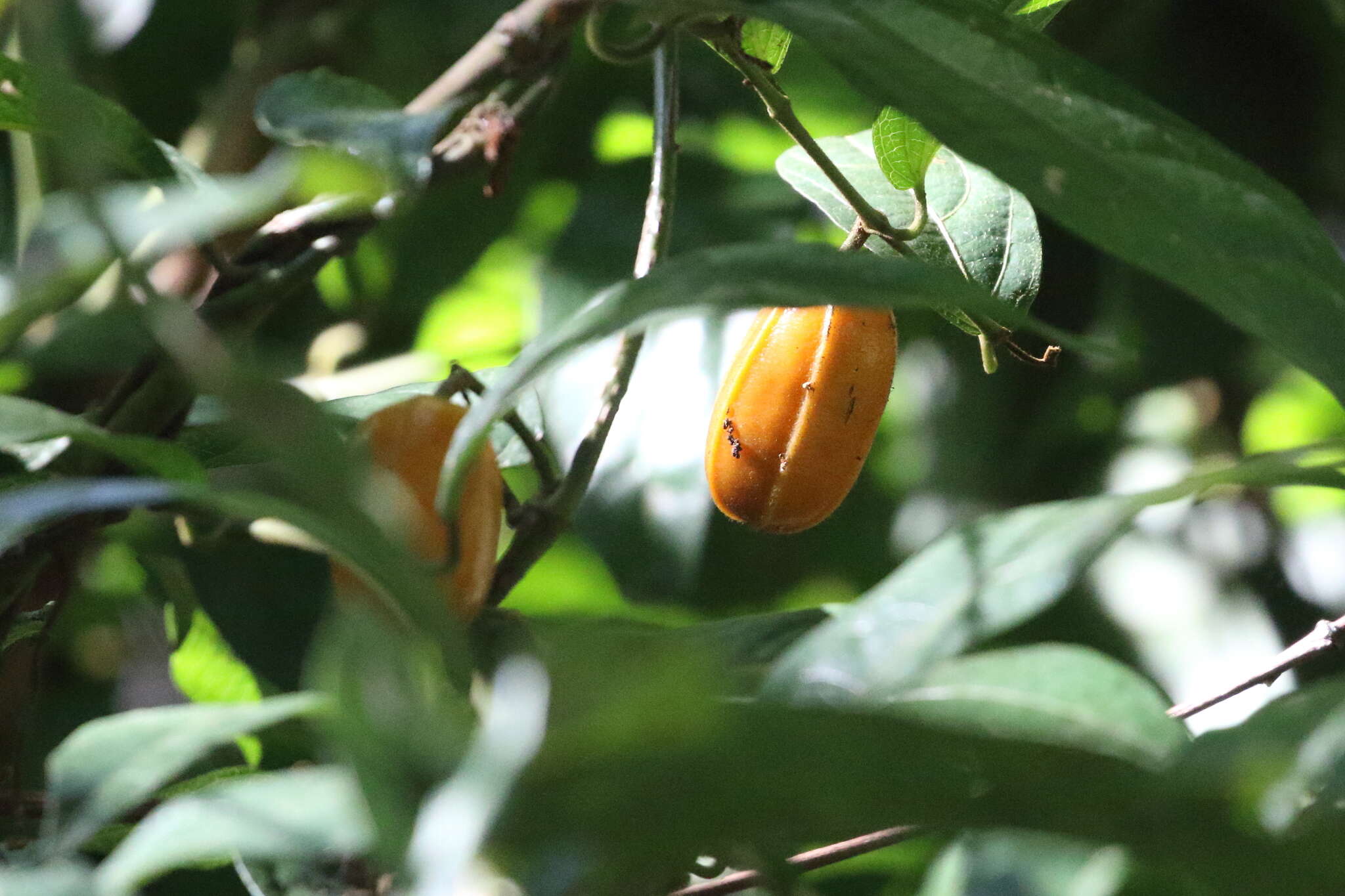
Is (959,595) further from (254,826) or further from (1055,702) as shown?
(254,826)

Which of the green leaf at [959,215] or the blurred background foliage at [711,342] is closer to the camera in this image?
the green leaf at [959,215]

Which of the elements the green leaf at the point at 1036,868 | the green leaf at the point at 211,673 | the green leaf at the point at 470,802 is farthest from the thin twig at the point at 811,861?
the green leaf at the point at 211,673

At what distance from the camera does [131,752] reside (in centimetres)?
25

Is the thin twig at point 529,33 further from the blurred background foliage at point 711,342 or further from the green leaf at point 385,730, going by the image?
the blurred background foliage at point 711,342

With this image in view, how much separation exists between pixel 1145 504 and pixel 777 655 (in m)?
0.13

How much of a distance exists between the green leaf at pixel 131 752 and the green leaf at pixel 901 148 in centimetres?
29

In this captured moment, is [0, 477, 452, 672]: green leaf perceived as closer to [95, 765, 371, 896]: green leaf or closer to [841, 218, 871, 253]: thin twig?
[95, 765, 371, 896]: green leaf

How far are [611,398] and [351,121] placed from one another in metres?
0.12

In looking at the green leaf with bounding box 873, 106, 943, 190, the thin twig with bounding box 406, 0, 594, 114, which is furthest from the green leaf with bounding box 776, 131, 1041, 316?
the thin twig with bounding box 406, 0, 594, 114

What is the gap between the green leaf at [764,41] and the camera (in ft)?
1.41

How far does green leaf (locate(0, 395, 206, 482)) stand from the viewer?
0.28 m

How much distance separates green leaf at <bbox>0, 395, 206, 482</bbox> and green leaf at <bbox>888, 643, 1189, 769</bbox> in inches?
6.9

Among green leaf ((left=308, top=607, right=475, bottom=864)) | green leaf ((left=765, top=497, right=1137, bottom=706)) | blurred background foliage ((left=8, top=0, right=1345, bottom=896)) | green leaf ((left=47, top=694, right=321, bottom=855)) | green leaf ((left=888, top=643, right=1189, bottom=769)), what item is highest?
green leaf ((left=308, top=607, right=475, bottom=864))

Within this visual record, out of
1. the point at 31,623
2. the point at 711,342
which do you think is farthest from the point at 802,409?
the point at 711,342
